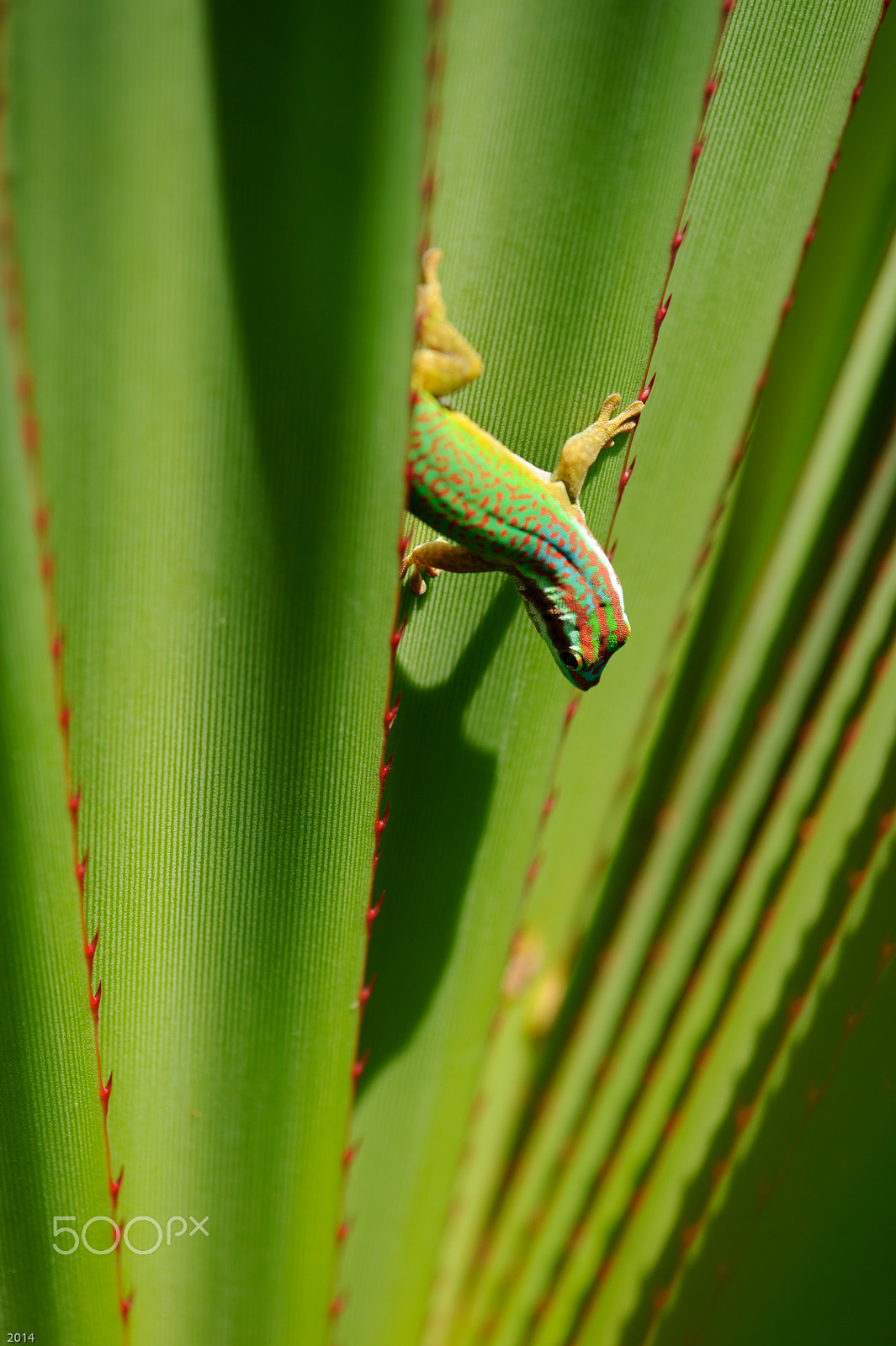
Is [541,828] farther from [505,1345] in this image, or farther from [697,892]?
[505,1345]


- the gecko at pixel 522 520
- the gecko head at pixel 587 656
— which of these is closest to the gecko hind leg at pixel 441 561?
the gecko at pixel 522 520

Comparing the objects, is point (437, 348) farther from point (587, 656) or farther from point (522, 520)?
point (587, 656)

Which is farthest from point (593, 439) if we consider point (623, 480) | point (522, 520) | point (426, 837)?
point (426, 837)

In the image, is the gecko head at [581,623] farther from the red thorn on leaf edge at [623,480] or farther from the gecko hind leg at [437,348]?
the gecko hind leg at [437,348]

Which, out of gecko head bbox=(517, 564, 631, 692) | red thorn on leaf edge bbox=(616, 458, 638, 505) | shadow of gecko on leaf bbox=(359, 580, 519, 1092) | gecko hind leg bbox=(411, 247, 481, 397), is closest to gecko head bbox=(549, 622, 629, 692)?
gecko head bbox=(517, 564, 631, 692)

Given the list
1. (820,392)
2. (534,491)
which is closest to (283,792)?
(534,491)
